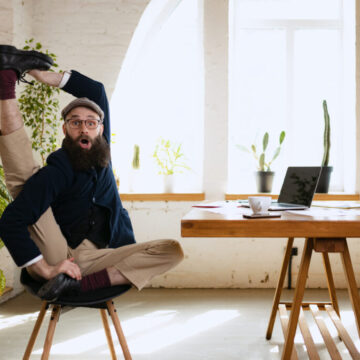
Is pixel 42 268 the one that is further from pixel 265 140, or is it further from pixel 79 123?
pixel 265 140

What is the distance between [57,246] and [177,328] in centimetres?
128

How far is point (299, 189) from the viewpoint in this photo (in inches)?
90.8

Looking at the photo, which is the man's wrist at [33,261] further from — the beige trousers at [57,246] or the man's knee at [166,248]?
the man's knee at [166,248]

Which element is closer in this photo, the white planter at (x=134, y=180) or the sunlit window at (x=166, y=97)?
the white planter at (x=134, y=180)

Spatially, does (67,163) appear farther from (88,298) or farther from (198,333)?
(198,333)

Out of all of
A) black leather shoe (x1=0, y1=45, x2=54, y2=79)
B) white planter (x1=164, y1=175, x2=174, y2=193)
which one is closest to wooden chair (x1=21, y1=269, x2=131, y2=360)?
black leather shoe (x1=0, y1=45, x2=54, y2=79)

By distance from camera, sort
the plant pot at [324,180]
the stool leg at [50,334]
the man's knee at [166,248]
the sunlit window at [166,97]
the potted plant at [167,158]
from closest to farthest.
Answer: the stool leg at [50,334] → the man's knee at [166,248] → the plant pot at [324,180] → the potted plant at [167,158] → the sunlit window at [166,97]

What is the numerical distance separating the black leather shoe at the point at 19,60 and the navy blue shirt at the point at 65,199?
0.28 meters

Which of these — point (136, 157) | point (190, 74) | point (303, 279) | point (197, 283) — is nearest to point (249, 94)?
point (190, 74)

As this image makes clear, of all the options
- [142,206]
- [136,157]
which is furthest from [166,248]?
[136,157]

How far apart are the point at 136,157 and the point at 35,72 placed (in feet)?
6.96

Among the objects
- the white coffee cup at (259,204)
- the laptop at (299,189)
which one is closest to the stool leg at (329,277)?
A: the laptop at (299,189)

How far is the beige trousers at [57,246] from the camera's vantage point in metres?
1.86

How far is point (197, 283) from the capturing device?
3920mm
